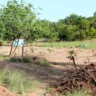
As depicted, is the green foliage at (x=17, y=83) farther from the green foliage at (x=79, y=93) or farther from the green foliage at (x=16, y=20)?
the green foliage at (x=16, y=20)

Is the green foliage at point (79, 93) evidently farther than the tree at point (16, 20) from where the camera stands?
No

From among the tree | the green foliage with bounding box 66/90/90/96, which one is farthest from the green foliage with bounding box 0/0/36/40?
the green foliage with bounding box 66/90/90/96

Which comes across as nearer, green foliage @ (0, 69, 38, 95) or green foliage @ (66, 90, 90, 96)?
green foliage @ (66, 90, 90, 96)

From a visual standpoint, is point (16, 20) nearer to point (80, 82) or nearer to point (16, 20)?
point (16, 20)

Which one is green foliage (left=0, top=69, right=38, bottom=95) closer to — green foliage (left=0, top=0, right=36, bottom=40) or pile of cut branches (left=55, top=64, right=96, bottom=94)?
pile of cut branches (left=55, top=64, right=96, bottom=94)

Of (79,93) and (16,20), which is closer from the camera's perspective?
(79,93)

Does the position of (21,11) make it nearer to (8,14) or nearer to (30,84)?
(8,14)

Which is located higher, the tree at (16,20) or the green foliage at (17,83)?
the tree at (16,20)

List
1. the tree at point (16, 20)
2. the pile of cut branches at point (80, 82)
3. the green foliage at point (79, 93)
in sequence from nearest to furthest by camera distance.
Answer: the green foliage at point (79, 93) → the pile of cut branches at point (80, 82) → the tree at point (16, 20)

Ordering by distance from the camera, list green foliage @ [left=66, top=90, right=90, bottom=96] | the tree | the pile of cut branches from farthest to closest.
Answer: the tree
the pile of cut branches
green foliage @ [left=66, top=90, right=90, bottom=96]

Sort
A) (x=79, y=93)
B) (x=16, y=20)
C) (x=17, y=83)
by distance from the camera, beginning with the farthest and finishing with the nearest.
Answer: (x=16, y=20)
(x=17, y=83)
(x=79, y=93)

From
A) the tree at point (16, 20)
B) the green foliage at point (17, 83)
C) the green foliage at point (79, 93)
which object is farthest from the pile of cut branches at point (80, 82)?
the tree at point (16, 20)

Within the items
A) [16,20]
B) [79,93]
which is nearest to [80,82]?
[79,93]

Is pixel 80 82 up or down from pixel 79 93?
up
